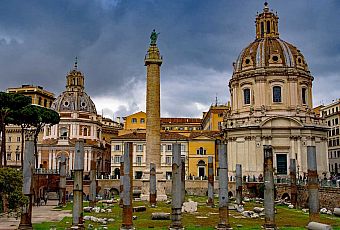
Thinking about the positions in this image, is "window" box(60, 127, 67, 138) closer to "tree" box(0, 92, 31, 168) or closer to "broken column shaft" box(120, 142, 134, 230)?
"tree" box(0, 92, 31, 168)

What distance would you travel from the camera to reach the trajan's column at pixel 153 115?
41938 mm

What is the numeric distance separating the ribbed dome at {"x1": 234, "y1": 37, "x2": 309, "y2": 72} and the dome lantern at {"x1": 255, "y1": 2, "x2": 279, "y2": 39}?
160 centimetres


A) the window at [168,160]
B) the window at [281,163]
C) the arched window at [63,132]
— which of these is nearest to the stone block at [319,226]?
the window at [281,163]

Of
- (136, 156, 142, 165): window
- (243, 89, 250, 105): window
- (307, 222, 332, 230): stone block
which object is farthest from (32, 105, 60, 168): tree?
(307, 222, 332, 230): stone block

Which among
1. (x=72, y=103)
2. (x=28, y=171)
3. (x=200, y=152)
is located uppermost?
(x=72, y=103)

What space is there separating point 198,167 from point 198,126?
2783 cm

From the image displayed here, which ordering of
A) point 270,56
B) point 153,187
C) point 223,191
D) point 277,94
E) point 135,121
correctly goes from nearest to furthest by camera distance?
point 223,191, point 153,187, point 277,94, point 270,56, point 135,121

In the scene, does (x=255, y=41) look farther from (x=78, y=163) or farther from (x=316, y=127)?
(x=78, y=163)

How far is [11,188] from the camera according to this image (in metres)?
22.1

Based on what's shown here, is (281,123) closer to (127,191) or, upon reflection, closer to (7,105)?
(7,105)

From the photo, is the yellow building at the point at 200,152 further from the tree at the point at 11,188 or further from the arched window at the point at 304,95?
the tree at the point at 11,188

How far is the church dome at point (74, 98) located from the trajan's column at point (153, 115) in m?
34.7

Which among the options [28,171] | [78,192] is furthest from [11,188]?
[78,192]

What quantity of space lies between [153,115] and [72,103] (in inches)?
1430
